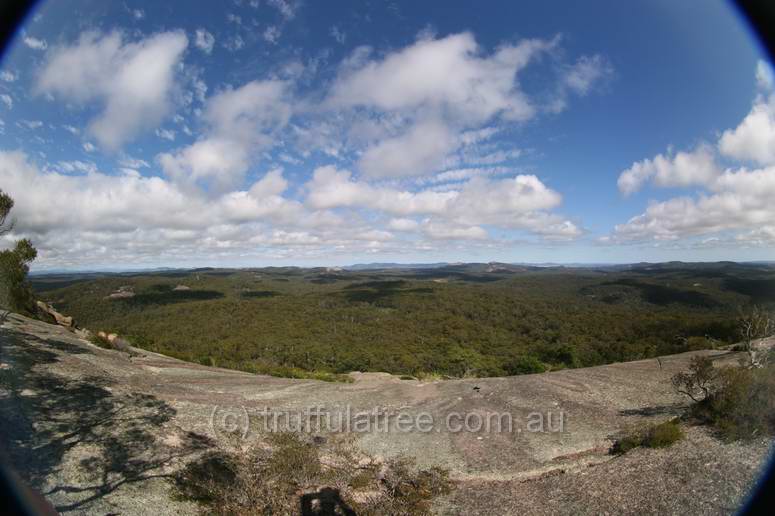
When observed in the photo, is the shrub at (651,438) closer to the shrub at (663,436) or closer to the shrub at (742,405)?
the shrub at (663,436)

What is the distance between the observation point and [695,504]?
655 centimetres

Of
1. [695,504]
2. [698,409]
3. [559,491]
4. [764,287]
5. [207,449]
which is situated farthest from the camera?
[764,287]

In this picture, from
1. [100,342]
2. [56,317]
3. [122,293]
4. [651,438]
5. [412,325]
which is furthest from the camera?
[122,293]

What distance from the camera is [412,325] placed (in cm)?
9362

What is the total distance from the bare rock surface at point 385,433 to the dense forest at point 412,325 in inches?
421

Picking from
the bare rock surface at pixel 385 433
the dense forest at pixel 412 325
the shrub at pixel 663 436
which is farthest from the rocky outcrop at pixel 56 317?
the shrub at pixel 663 436

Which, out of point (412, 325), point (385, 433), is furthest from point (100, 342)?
point (412, 325)

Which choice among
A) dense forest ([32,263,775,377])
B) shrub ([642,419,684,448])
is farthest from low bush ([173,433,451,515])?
dense forest ([32,263,775,377])

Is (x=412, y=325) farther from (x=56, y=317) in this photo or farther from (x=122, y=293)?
(x=122, y=293)

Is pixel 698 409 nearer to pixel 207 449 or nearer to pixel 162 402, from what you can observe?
pixel 207 449

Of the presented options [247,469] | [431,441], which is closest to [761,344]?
[431,441]

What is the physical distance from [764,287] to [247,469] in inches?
5618

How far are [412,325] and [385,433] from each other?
271 ft

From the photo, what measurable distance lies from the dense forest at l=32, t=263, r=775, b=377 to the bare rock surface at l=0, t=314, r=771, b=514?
1070 cm
